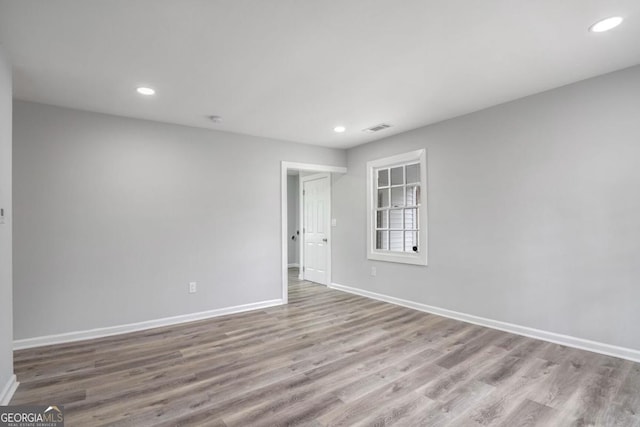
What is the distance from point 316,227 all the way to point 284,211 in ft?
5.48

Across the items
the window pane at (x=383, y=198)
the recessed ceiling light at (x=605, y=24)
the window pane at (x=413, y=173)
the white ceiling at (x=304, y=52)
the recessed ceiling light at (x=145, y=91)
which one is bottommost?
the window pane at (x=383, y=198)

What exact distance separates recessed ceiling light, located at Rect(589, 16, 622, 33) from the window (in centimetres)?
231

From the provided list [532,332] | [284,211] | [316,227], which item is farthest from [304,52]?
[316,227]

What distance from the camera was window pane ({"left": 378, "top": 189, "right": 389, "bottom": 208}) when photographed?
5082mm

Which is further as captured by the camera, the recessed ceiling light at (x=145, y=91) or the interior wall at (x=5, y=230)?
the recessed ceiling light at (x=145, y=91)

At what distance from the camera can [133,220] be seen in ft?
12.4

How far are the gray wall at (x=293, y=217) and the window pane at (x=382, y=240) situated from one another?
11.7ft

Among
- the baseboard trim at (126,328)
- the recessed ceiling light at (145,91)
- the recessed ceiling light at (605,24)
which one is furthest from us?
the baseboard trim at (126,328)

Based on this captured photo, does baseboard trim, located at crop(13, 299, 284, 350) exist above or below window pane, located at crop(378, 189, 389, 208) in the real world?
below

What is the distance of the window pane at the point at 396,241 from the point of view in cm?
487

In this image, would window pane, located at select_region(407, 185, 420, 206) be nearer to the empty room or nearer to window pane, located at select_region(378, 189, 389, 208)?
the empty room

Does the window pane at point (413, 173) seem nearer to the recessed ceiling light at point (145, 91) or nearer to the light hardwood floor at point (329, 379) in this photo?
the light hardwood floor at point (329, 379)

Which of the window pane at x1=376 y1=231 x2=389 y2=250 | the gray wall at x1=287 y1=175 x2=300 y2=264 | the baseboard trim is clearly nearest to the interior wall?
the baseboard trim

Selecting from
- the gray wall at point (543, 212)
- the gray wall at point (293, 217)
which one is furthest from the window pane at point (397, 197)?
the gray wall at point (293, 217)
